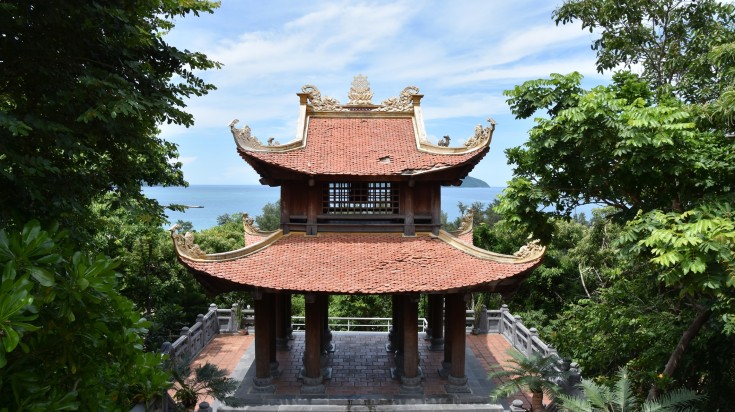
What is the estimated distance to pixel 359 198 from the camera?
11.9 metres

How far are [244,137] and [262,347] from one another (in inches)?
208

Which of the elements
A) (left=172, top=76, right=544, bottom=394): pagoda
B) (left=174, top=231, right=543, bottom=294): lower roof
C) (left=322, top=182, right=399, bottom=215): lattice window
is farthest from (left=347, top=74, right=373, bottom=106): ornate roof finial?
(left=174, top=231, right=543, bottom=294): lower roof

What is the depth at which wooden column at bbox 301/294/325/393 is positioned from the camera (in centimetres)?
1071

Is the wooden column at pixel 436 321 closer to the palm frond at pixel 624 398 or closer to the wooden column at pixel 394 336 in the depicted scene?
the wooden column at pixel 394 336

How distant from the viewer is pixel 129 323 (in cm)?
461

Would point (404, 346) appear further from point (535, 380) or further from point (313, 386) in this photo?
point (535, 380)

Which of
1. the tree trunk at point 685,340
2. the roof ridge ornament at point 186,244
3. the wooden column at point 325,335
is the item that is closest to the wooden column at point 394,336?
the wooden column at point 325,335

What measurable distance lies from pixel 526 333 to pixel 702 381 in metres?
4.78

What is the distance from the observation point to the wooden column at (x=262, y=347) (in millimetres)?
10773

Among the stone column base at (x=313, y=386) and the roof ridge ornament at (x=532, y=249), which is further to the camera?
the stone column base at (x=313, y=386)

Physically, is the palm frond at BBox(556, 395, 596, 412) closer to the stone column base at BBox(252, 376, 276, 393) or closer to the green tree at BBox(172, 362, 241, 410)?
the stone column base at BBox(252, 376, 276, 393)

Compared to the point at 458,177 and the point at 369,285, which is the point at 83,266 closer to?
the point at 369,285

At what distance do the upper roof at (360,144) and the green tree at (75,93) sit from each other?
3700 mm

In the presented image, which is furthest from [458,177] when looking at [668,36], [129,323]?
[129,323]
